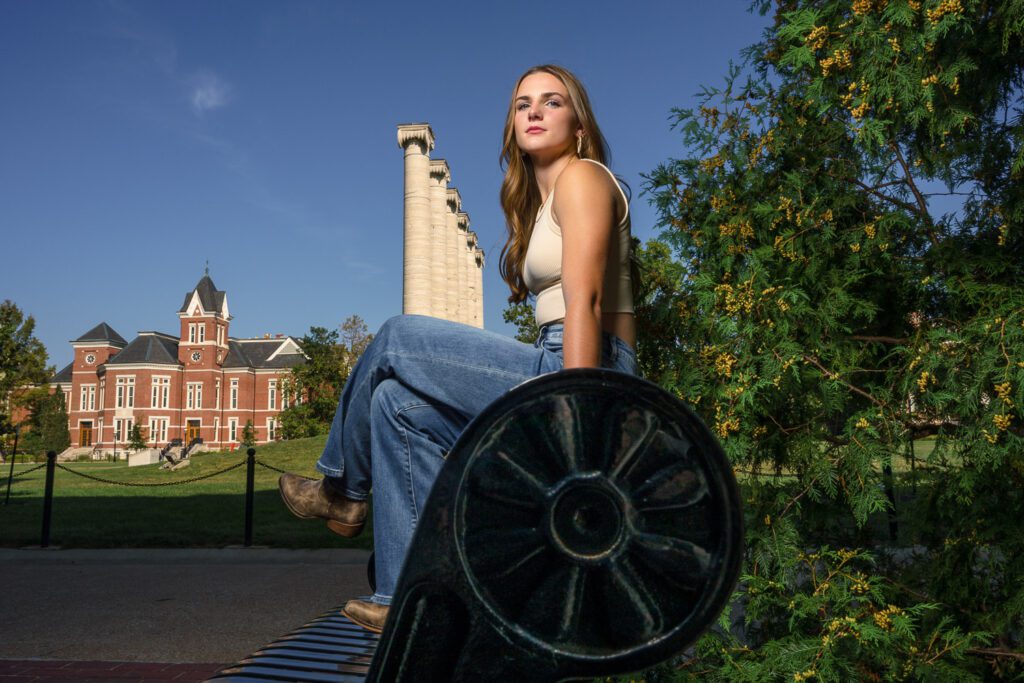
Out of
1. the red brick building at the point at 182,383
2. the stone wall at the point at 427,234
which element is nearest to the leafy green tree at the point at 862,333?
the stone wall at the point at 427,234

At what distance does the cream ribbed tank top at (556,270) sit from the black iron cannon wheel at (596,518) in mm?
720

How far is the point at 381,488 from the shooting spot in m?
1.74

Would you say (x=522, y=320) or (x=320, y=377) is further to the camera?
(x=320, y=377)

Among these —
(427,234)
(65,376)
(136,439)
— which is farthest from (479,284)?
(65,376)

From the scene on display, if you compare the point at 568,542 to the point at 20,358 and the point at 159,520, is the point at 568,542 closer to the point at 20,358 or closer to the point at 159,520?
the point at 159,520

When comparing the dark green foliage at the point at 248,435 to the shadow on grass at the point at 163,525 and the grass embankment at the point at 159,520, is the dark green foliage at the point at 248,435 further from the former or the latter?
the shadow on grass at the point at 163,525

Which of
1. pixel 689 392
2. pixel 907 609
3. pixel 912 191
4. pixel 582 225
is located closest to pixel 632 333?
pixel 582 225

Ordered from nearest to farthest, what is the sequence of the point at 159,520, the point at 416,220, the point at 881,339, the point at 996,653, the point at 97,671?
the point at 996,653 < the point at 881,339 < the point at 97,671 < the point at 159,520 < the point at 416,220

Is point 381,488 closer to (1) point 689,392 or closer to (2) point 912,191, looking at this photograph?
(1) point 689,392

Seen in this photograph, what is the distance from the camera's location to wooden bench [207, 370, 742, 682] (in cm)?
133

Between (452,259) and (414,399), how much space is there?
31.2m

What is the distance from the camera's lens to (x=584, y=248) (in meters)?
1.75

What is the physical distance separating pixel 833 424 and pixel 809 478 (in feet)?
1.33

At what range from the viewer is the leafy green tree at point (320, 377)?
4941cm
